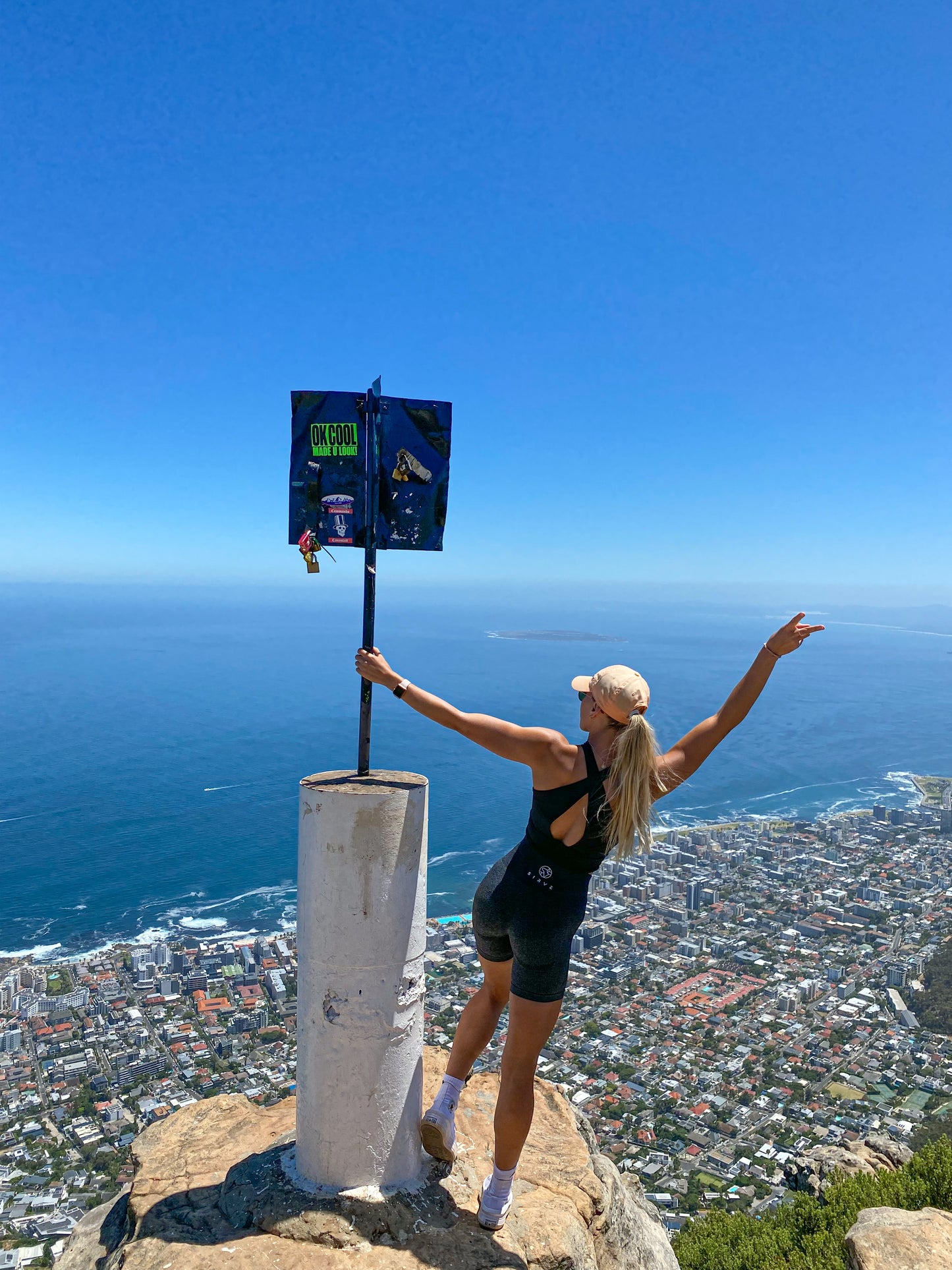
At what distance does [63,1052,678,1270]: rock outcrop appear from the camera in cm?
326

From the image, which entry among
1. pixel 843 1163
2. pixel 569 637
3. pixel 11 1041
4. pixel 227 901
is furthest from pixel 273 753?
pixel 569 637

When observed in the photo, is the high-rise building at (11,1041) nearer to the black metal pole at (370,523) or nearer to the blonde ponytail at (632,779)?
the black metal pole at (370,523)

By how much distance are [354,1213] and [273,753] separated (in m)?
44.1

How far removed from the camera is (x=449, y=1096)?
151 inches

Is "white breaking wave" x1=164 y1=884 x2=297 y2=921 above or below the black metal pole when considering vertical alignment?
below

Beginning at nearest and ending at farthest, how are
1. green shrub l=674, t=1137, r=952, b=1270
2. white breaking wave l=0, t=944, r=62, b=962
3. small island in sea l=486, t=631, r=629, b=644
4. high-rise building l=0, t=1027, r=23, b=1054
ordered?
green shrub l=674, t=1137, r=952, b=1270, high-rise building l=0, t=1027, r=23, b=1054, white breaking wave l=0, t=944, r=62, b=962, small island in sea l=486, t=631, r=629, b=644

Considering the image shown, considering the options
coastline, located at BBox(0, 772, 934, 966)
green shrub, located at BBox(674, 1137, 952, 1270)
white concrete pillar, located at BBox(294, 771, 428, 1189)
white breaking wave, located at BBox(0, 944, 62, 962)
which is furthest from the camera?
coastline, located at BBox(0, 772, 934, 966)

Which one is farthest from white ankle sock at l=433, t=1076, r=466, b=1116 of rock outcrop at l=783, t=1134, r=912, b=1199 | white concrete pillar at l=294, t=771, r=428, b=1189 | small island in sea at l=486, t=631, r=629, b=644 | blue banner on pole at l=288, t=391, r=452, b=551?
small island in sea at l=486, t=631, r=629, b=644

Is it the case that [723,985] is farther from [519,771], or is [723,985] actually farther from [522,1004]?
[519,771]

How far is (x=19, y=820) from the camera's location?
32969 mm

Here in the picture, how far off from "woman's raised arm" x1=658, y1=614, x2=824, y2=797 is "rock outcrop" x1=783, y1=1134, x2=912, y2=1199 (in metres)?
9.30

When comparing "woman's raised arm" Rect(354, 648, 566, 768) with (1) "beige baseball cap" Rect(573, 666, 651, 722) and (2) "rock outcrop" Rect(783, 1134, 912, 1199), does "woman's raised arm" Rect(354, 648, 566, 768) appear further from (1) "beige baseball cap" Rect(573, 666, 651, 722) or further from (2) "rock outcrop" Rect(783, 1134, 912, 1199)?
(2) "rock outcrop" Rect(783, 1134, 912, 1199)

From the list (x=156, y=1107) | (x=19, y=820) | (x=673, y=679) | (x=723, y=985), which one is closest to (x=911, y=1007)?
(x=723, y=985)

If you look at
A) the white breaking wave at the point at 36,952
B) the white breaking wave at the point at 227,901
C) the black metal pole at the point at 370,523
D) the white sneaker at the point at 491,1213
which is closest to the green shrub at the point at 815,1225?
the white sneaker at the point at 491,1213
